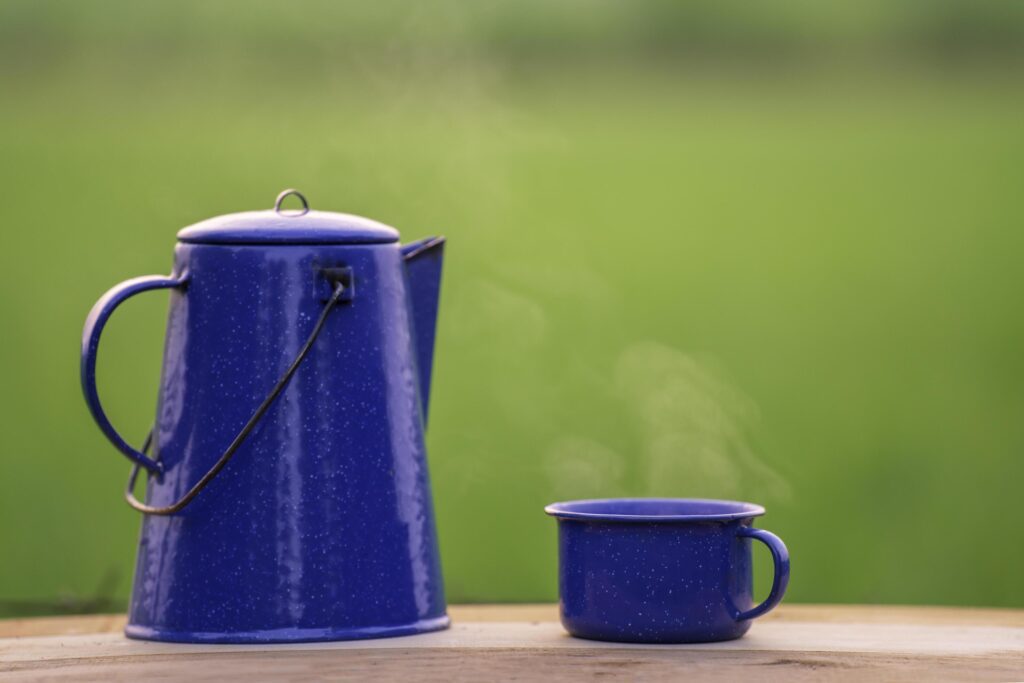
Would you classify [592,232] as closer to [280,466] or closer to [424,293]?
[424,293]

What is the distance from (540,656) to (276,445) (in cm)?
25

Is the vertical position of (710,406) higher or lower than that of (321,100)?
lower

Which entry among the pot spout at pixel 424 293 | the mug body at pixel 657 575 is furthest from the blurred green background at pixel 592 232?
the mug body at pixel 657 575

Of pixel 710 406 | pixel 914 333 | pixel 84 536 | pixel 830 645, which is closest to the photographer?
pixel 830 645

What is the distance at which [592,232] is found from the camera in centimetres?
332

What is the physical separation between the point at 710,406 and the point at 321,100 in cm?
183

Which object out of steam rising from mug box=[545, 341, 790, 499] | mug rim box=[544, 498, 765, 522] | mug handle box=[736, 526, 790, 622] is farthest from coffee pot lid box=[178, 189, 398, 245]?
steam rising from mug box=[545, 341, 790, 499]

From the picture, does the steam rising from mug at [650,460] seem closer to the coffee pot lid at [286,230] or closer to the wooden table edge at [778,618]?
the wooden table edge at [778,618]

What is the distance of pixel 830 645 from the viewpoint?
41.4 inches

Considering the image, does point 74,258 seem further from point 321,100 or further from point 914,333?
point 914,333

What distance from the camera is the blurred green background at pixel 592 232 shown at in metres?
2.66

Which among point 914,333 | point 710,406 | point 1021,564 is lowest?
point 1021,564

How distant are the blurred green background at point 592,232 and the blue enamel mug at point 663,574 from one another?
119 centimetres

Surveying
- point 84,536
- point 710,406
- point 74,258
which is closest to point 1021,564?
point 710,406
